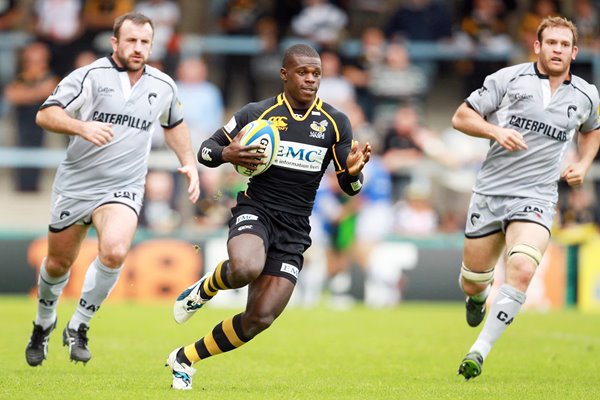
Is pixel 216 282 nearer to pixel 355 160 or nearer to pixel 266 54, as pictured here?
pixel 355 160

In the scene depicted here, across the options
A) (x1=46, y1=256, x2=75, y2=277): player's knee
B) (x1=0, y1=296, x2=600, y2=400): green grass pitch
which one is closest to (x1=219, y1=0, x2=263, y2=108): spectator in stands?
(x1=0, y1=296, x2=600, y2=400): green grass pitch

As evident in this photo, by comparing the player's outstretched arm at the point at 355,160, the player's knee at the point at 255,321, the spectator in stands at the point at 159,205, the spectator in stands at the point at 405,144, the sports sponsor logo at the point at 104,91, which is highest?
the player's outstretched arm at the point at 355,160

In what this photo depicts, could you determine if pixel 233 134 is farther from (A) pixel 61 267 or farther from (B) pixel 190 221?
(B) pixel 190 221

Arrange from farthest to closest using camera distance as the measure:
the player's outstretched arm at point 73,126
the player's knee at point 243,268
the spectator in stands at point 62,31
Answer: the spectator in stands at point 62,31
the player's outstretched arm at point 73,126
the player's knee at point 243,268

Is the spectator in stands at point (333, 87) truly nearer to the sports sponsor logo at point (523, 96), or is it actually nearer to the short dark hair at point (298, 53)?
the sports sponsor logo at point (523, 96)

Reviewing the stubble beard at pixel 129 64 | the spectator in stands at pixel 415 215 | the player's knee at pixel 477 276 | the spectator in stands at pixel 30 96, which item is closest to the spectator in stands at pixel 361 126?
the spectator in stands at pixel 415 215

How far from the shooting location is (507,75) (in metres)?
10.1

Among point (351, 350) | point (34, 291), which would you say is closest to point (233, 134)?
point (351, 350)

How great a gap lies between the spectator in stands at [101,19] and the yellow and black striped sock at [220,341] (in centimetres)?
1313

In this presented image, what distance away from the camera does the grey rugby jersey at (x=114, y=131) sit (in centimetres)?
985

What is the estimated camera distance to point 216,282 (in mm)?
8555

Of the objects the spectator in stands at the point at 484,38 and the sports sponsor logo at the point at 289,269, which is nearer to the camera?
the sports sponsor logo at the point at 289,269

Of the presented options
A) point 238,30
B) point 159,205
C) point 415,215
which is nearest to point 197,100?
point 159,205

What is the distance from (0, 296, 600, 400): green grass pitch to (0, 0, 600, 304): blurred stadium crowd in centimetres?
283
